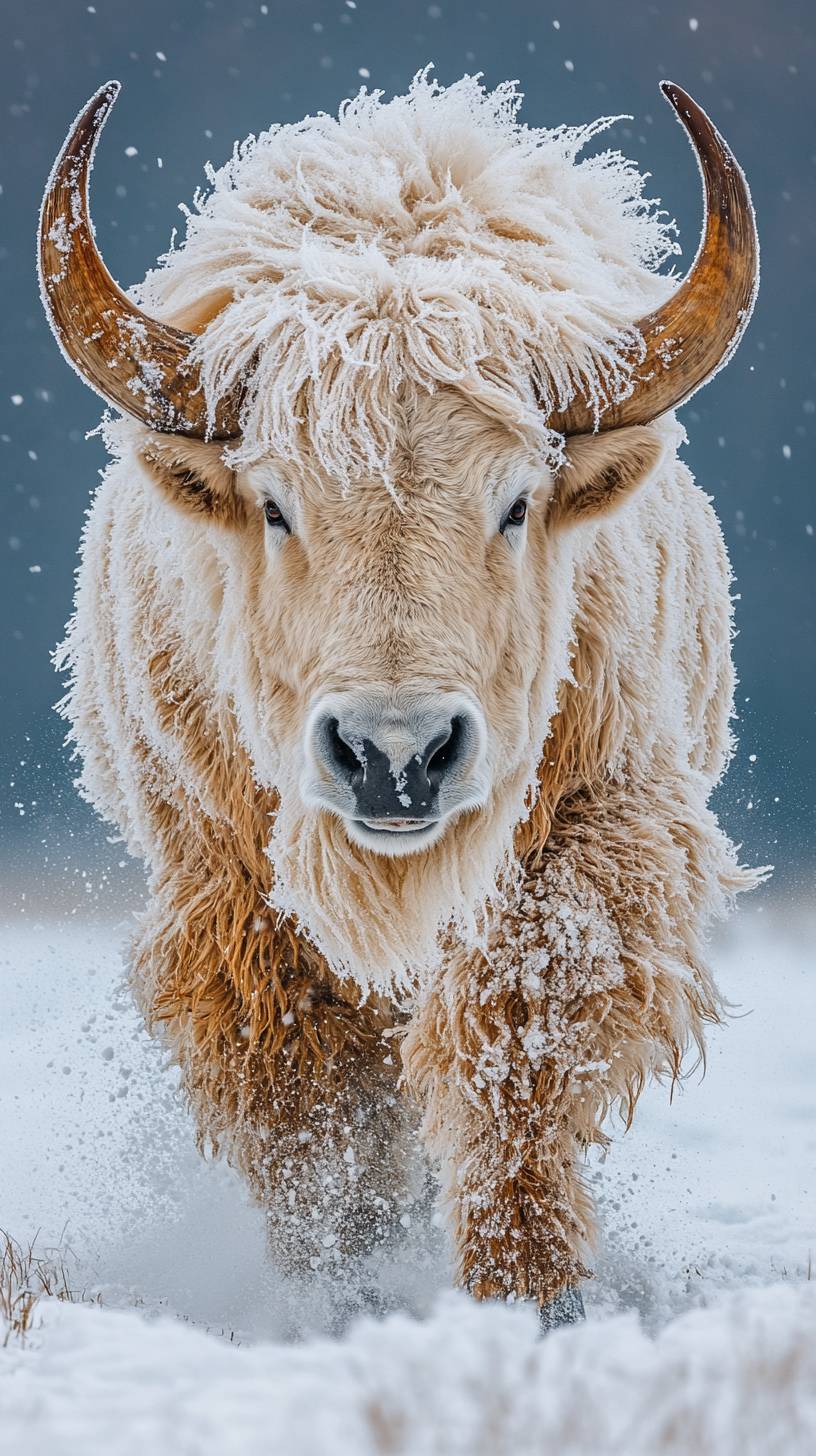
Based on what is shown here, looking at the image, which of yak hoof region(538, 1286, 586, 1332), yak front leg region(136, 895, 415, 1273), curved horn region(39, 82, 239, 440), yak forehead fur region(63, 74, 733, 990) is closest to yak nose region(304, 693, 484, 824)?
yak forehead fur region(63, 74, 733, 990)

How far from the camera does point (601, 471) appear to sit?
150 inches

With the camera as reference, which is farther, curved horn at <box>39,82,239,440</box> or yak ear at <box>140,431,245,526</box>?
yak ear at <box>140,431,245,526</box>

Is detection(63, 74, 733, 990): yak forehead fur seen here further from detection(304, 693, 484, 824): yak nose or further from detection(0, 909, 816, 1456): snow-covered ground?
detection(0, 909, 816, 1456): snow-covered ground

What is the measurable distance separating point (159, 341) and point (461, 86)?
1.45 m

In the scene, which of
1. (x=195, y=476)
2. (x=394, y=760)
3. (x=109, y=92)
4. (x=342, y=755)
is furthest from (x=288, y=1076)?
(x=109, y=92)

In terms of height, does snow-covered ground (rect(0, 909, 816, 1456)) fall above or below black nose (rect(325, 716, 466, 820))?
below

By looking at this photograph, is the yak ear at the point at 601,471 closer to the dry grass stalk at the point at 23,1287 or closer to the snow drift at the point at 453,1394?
the dry grass stalk at the point at 23,1287

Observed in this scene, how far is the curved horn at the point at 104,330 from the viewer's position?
11.7 feet

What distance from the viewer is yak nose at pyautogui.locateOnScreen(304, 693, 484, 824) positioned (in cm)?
308

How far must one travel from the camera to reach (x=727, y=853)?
14.3ft

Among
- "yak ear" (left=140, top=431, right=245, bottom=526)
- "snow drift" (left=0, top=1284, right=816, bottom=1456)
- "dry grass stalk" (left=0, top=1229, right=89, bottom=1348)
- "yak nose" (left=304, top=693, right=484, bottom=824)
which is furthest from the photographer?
"yak ear" (left=140, top=431, right=245, bottom=526)

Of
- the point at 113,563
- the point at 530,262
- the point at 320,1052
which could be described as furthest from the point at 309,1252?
the point at 530,262

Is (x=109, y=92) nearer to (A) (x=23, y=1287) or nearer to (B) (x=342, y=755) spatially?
(B) (x=342, y=755)

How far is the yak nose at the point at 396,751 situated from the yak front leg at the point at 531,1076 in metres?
0.79
